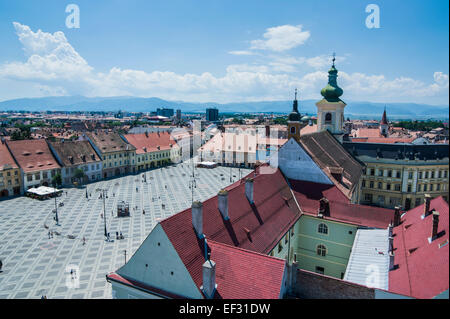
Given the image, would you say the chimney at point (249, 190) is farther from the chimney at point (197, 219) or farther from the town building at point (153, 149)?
the town building at point (153, 149)

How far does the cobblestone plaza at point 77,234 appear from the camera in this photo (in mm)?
28828

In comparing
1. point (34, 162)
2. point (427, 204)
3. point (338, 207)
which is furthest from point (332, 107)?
point (34, 162)

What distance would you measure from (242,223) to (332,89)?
3857 cm

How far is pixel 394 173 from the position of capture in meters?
36.0

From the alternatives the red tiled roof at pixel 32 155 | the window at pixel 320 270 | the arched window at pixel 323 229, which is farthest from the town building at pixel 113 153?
the window at pixel 320 270

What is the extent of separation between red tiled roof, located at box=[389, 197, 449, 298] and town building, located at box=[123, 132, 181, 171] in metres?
73.6

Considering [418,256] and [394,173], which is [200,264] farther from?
[394,173]

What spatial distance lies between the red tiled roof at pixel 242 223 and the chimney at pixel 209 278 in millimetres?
679

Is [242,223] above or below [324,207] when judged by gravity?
above

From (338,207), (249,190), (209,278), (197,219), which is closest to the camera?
(209,278)

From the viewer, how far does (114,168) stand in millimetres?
79438

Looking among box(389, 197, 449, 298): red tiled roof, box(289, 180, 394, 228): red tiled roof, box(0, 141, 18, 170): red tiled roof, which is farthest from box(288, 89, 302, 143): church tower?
box(0, 141, 18, 170): red tiled roof

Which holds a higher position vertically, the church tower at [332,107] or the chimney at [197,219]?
the church tower at [332,107]
